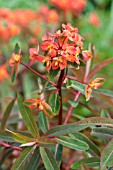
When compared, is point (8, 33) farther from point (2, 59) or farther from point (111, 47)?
point (111, 47)

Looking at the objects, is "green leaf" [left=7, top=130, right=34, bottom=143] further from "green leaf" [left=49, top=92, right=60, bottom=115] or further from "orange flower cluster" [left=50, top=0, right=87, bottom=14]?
"orange flower cluster" [left=50, top=0, right=87, bottom=14]

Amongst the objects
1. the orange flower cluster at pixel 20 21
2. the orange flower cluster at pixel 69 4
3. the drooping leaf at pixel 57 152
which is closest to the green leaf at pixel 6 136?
the drooping leaf at pixel 57 152

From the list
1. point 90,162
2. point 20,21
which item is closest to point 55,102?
point 90,162

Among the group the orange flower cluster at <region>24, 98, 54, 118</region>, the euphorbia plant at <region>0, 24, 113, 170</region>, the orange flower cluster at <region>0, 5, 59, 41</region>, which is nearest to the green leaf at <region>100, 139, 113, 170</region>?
the euphorbia plant at <region>0, 24, 113, 170</region>

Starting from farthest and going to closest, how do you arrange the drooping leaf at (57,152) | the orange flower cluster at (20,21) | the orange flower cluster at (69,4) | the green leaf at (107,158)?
the orange flower cluster at (69,4) < the orange flower cluster at (20,21) < the drooping leaf at (57,152) < the green leaf at (107,158)

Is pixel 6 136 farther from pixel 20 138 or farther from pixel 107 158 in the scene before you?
pixel 107 158

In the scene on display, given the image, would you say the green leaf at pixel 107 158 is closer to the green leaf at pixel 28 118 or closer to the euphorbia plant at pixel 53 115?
the euphorbia plant at pixel 53 115

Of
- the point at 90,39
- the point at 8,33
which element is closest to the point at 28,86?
the point at 8,33
